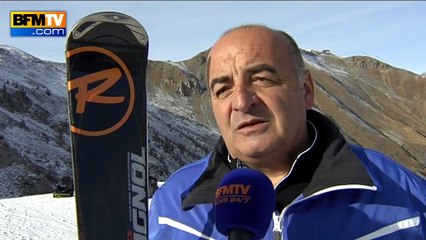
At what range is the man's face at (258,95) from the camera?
2309mm

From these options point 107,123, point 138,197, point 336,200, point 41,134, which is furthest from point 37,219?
point 41,134

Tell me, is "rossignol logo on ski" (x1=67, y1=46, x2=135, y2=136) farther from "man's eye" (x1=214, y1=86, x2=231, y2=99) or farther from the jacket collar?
"man's eye" (x1=214, y1=86, x2=231, y2=99)

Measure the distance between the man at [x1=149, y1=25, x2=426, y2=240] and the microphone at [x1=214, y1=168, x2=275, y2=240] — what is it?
0.88 ft

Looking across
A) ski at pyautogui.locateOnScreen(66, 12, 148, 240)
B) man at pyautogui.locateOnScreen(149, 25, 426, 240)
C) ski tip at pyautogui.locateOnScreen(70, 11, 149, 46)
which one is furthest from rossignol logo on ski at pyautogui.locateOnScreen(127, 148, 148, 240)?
ski tip at pyautogui.locateOnScreen(70, 11, 149, 46)

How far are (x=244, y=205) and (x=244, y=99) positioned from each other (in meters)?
0.53

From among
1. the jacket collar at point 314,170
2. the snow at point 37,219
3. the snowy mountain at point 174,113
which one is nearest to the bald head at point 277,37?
the jacket collar at point 314,170

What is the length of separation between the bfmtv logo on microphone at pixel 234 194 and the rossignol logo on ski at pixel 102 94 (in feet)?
5.83

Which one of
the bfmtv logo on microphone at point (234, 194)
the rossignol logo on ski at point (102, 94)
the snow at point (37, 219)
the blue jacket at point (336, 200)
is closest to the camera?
the bfmtv logo on microphone at point (234, 194)

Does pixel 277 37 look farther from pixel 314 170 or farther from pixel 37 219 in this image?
pixel 37 219

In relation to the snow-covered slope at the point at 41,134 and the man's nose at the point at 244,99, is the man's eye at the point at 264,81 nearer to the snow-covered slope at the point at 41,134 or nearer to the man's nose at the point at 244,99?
the man's nose at the point at 244,99

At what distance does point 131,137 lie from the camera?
3693mm

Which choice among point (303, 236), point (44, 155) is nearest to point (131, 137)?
point (303, 236)

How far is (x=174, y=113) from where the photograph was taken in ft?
212

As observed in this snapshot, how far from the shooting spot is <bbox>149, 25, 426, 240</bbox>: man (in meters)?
2.25
